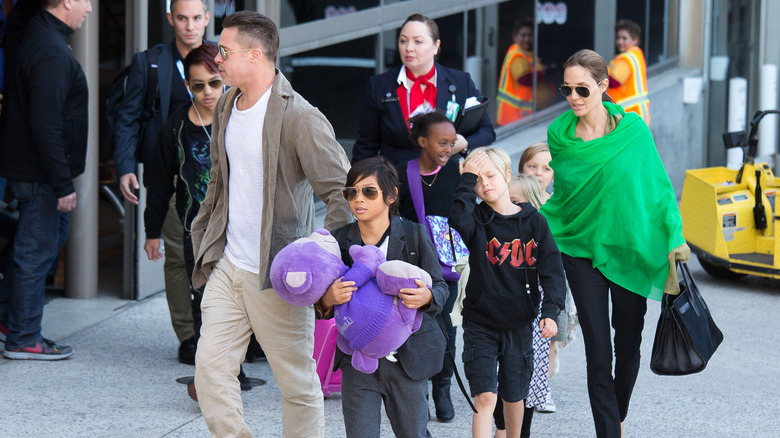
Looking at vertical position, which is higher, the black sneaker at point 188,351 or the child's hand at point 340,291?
the child's hand at point 340,291

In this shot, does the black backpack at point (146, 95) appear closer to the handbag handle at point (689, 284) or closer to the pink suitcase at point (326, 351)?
the pink suitcase at point (326, 351)

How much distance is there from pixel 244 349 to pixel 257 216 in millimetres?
569

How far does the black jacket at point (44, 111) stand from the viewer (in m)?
6.32

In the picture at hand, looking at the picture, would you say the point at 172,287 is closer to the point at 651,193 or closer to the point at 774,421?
the point at 651,193

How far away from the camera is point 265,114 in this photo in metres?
4.45

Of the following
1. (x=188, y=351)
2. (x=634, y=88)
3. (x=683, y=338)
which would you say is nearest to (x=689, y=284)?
(x=683, y=338)

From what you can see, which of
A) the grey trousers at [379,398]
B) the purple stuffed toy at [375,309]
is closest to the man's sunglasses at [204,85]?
the purple stuffed toy at [375,309]

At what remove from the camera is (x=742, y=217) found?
361 inches

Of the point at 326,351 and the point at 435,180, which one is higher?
the point at 435,180

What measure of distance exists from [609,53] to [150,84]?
8866mm

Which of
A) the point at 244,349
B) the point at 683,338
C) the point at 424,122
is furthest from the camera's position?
the point at 424,122

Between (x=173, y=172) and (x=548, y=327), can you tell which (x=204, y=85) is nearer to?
(x=173, y=172)

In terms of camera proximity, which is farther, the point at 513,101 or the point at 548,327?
the point at 513,101

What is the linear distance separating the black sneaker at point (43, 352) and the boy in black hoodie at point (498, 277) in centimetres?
297
